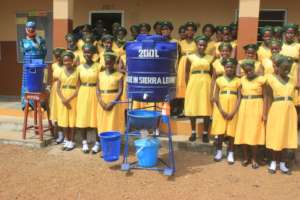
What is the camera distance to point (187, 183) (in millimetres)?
5070

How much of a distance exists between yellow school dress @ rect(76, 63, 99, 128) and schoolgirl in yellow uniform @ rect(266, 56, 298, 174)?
99.7 inches

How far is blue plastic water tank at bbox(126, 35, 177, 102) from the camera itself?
4.99 meters

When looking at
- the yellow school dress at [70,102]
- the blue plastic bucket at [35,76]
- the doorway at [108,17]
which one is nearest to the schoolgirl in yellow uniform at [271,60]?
the yellow school dress at [70,102]

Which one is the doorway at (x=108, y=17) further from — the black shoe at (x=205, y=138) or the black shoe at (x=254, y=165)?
the black shoe at (x=254, y=165)

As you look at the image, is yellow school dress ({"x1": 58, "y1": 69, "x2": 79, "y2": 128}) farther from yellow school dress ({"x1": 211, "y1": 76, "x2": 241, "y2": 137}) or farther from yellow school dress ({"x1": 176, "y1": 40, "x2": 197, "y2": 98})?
yellow school dress ({"x1": 211, "y1": 76, "x2": 241, "y2": 137})

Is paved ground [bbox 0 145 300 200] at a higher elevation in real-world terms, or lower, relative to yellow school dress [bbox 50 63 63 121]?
lower

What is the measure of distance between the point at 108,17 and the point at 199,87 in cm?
434

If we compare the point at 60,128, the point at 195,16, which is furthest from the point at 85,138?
the point at 195,16

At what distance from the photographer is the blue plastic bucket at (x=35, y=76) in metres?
6.49

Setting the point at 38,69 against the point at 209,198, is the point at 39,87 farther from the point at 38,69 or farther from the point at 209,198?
the point at 209,198

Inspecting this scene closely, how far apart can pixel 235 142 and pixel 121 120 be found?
171cm

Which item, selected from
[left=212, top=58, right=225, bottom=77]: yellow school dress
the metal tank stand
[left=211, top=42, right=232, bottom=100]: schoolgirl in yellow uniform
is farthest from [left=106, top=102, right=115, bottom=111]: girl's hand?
[left=212, top=58, right=225, bottom=77]: yellow school dress

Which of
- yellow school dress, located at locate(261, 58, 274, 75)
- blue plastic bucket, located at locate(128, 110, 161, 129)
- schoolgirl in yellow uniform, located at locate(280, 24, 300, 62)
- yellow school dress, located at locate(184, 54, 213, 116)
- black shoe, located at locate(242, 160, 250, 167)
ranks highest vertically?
schoolgirl in yellow uniform, located at locate(280, 24, 300, 62)

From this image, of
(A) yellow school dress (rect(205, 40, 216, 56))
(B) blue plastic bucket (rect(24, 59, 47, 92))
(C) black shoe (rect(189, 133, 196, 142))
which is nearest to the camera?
(C) black shoe (rect(189, 133, 196, 142))
